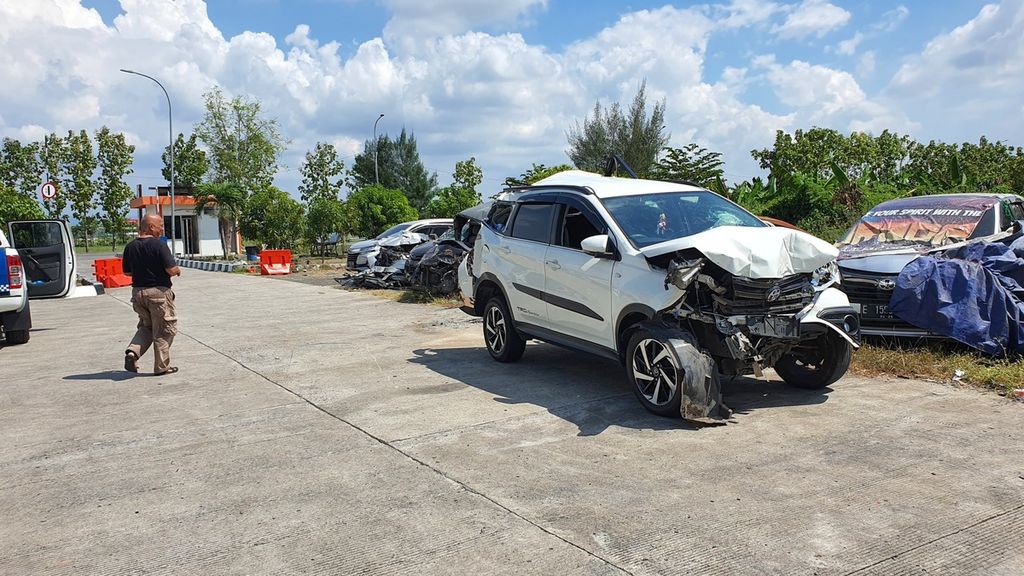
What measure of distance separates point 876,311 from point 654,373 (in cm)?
338

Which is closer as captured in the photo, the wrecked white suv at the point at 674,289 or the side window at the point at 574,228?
the wrecked white suv at the point at 674,289

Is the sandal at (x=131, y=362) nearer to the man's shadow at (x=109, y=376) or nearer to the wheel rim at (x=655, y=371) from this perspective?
the man's shadow at (x=109, y=376)

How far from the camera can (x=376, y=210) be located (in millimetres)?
36938

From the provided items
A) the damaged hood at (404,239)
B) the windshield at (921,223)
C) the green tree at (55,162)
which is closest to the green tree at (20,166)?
the green tree at (55,162)

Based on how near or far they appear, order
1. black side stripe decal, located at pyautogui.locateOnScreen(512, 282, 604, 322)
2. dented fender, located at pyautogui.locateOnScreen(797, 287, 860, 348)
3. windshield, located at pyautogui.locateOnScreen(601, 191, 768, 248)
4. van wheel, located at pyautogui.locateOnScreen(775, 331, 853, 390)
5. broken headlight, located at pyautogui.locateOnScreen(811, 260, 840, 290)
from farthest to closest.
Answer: black side stripe decal, located at pyautogui.locateOnScreen(512, 282, 604, 322)
windshield, located at pyautogui.locateOnScreen(601, 191, 768, 248)
van wheel, located at pyautogui.locateOnScreen(775, 331, 853, 390)
broken headlight, located at pyautogui.locateOnScreen(811, 260, 840, 290)
dented fender, located at pyautogui.locateOnScreen(797, 287, 860, 348)

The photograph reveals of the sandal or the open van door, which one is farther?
the open van door

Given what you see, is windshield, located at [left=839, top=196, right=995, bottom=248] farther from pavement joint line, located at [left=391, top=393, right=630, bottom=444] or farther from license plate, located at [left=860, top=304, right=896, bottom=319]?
pavement joint line, located at [left=391, top=393, right=630, bottom=444]

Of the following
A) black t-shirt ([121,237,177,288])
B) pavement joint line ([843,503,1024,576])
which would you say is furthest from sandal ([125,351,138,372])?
pavement joint line ([843,503,1024,576])

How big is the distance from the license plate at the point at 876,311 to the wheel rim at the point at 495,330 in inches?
148

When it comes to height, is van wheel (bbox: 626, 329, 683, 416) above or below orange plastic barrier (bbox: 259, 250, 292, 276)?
below

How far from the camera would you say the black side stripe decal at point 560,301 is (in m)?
6.84

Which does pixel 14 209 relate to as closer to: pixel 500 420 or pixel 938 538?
pixel 500 420

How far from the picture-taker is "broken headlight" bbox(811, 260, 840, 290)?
6.38 m

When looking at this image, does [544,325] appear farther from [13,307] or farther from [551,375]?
[13,307]
